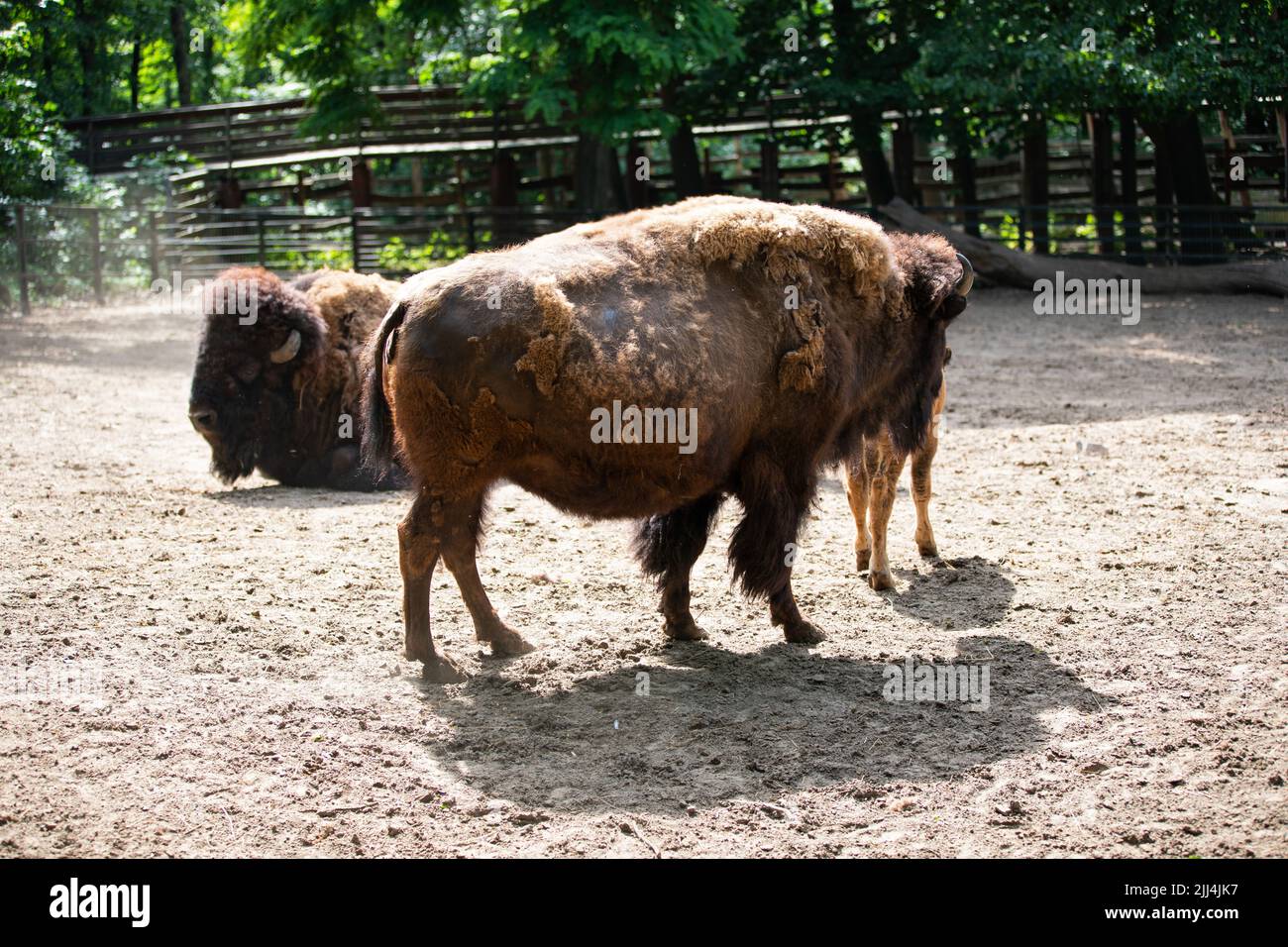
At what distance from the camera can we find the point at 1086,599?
6312 millimetres

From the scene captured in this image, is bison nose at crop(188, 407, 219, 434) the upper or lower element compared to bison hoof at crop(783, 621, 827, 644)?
upper

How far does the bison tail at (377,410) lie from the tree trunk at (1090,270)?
12729 millimetres

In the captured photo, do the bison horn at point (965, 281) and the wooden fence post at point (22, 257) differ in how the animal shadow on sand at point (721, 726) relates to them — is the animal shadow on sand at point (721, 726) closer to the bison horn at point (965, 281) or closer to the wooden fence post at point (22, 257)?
the bison horn at point (965, 281)

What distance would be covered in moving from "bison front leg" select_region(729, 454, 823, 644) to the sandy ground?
378mm

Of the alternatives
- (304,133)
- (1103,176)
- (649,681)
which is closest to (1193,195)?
(1103,176)

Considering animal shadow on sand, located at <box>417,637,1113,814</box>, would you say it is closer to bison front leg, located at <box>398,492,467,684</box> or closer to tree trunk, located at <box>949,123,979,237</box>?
bison front leg, located at <box>398,492,467,684</box>

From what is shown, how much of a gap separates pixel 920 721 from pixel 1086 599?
1.77 m

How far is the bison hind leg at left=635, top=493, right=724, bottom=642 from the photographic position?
5.93 metres

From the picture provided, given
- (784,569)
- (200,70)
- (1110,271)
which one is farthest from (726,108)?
(200,70)

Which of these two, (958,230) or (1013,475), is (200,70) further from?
(1013,475)

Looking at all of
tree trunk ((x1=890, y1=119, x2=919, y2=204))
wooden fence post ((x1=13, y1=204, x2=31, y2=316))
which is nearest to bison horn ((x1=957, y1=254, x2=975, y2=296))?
tree trunk ((x1=890, y1=119, x2=919, y2=204))

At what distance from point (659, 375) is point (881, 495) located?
6.45 feet

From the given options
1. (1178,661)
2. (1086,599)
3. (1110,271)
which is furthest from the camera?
(1110,271)

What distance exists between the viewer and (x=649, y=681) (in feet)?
18.0
